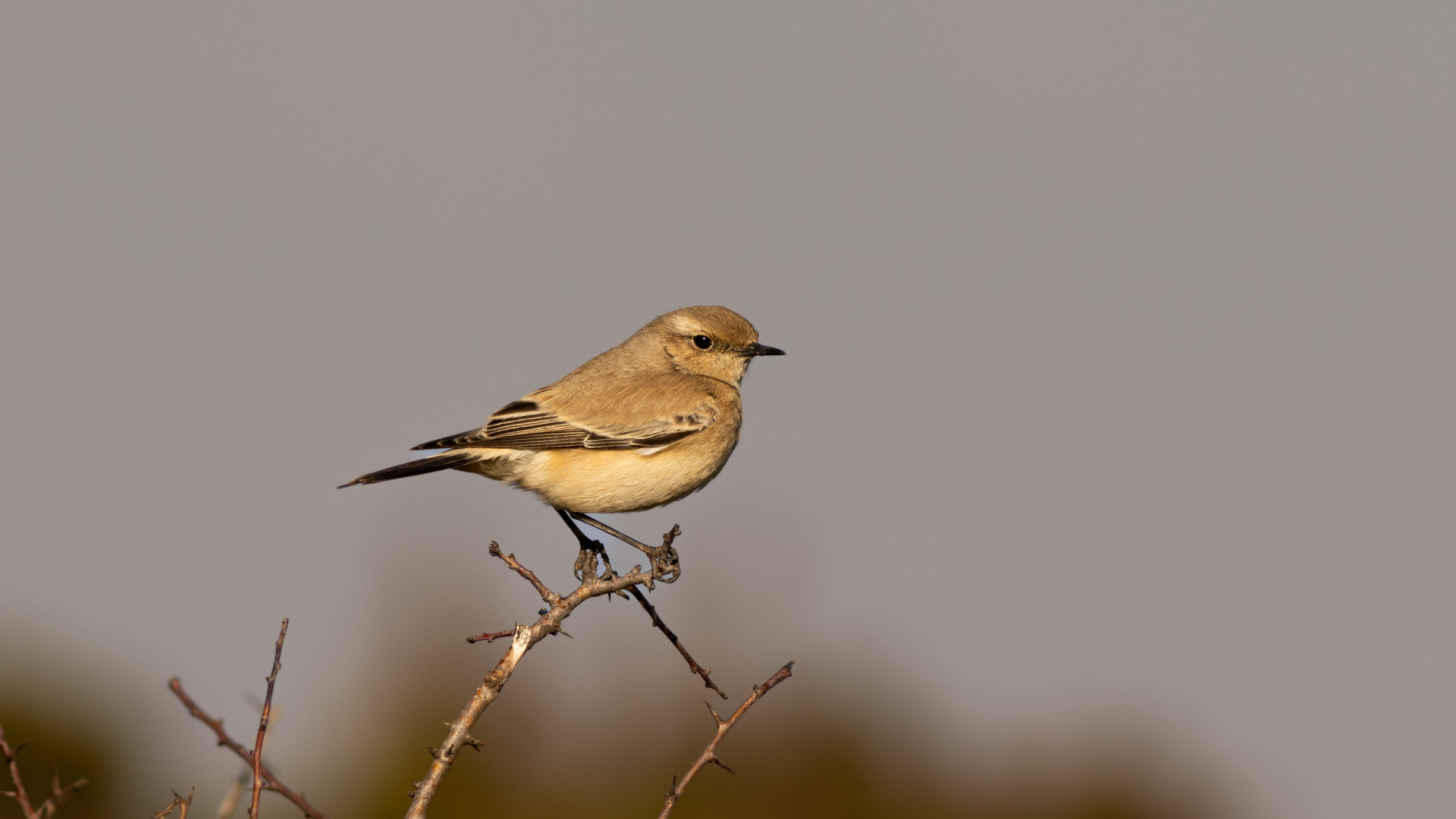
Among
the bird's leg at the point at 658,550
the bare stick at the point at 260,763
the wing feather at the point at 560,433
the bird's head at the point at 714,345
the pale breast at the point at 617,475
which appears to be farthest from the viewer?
the bird's head at the point at 714,345

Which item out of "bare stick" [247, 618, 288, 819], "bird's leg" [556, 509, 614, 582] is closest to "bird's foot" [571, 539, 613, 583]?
"bird's leg" [556, 509, 614, 582]

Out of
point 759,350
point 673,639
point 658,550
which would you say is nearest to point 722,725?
Answer: point 673,639

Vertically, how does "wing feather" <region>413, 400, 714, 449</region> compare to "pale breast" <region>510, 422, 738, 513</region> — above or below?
above

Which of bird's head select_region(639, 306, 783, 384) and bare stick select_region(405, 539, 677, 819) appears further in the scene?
bird's head select_region(639, 306, 783, 384)

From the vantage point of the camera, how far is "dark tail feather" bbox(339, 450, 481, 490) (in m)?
6.98

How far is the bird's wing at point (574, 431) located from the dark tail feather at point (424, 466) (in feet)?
0.41

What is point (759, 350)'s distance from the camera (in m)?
9.06

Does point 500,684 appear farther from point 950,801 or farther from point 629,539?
point 950,801

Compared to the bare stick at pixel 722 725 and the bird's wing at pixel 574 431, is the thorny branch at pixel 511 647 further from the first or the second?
the bird's wing at pixel 574 431

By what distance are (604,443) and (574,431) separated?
238 millimetres

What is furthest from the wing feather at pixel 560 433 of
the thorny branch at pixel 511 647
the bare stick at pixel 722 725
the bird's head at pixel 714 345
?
the bare stick at pixel 722 725

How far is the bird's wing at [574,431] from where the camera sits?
25.7 feet

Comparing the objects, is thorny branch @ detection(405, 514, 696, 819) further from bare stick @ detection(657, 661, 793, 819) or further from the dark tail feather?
the dark tail feather

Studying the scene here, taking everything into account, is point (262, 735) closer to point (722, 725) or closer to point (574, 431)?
point (722, 725)
